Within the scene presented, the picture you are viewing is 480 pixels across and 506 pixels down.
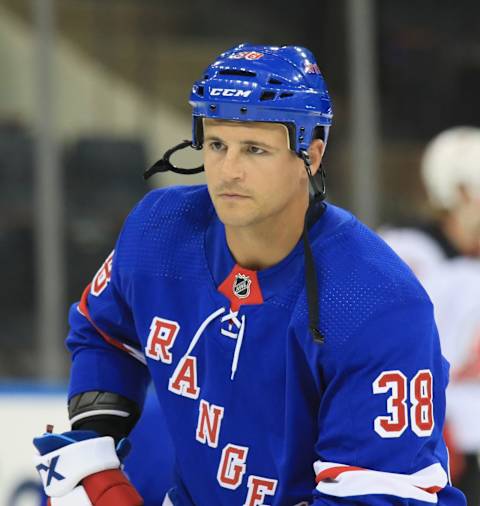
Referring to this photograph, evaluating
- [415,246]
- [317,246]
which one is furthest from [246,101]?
[415,246]

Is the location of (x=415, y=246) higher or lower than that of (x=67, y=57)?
lower

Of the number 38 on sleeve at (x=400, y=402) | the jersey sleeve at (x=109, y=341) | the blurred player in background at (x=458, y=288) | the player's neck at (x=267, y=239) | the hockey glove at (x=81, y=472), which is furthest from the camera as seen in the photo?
the blurred player in background at (x=458, y=288)

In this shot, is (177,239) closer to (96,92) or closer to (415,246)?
(415,246)

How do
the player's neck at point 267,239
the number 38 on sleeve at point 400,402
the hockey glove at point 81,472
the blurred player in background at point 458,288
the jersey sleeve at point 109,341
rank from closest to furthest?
the number 38 on sleeve at point 400,402 < the player's neck at point 267,239 < the hockey glove at point 81,472 < the jersey sleeve at point 109,341 < the blurred player in background at point 458,288

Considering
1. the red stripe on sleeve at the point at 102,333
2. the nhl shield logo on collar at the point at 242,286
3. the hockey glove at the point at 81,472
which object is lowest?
the hockey glove at the point at 81,472

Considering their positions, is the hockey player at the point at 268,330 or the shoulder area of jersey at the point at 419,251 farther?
the shoulder area of jersey at the point at 419,251

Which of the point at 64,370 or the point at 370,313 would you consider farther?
the point at 64,370

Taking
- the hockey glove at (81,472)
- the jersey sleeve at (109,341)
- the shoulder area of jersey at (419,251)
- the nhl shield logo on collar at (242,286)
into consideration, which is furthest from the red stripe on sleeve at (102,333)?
the shoulder area of jersey at (419,251)

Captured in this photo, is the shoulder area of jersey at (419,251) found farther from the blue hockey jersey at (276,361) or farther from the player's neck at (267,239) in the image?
the player's neck at (267,239)

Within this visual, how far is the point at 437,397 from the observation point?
200cm

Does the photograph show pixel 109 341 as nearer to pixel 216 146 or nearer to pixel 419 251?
pixel 216 146

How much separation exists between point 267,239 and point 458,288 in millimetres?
2060

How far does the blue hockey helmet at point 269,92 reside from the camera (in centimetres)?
196

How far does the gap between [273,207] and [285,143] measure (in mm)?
91
